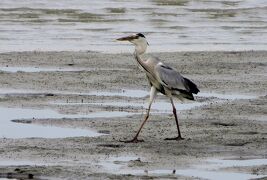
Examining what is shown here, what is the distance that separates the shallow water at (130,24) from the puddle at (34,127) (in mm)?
8726

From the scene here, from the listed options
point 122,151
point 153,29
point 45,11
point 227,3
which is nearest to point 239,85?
point 122,151

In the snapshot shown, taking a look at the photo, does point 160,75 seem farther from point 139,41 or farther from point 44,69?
point 44,69

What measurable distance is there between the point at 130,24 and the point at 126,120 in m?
17.5

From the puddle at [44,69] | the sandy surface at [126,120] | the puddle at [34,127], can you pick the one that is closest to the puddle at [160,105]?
the sandy surface at [126,120]

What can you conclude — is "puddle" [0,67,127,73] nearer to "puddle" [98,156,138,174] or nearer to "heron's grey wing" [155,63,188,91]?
"heron's grey wing" [155,63,188,91]

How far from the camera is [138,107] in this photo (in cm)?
1692

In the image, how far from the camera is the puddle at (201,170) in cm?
1137

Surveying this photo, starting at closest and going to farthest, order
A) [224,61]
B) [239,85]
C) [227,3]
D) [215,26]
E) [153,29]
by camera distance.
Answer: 1. [239,85]
2. [224,61]
3. [153,29]
4. [215,26]
5. [227,3]

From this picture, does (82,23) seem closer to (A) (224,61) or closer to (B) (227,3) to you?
(A) (224,61)

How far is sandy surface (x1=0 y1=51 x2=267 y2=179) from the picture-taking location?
12.0 meters

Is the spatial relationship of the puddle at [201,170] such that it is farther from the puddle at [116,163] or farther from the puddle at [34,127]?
the puddle at [34,127]

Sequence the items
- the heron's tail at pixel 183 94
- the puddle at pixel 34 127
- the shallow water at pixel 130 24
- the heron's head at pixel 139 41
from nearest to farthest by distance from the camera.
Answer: the heron's head at pixel 139 41 → the puddle at pixel 34 127 → the heron's tail at pixel 183 94 → the shallow water at pixel 130 24

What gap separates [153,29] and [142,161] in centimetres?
1980

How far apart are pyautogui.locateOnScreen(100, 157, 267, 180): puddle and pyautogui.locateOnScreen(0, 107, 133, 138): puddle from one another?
2.13m
